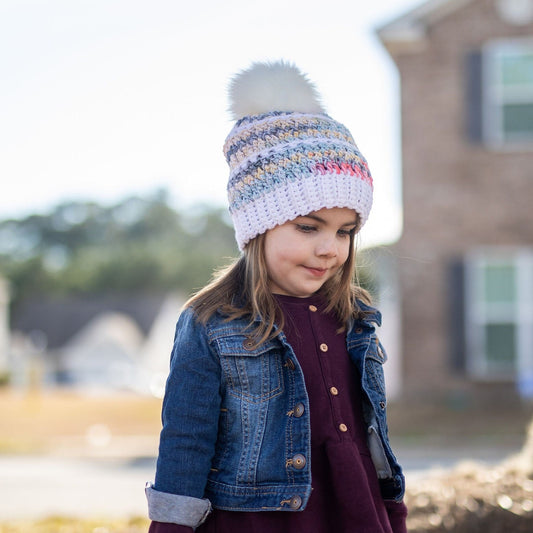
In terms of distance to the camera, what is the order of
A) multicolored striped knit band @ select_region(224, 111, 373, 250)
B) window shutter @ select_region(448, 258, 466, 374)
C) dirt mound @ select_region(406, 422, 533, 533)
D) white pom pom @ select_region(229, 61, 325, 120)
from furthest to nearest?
window shutter @ select_region(448, 258, 466, 374), dirt mound @ select_region(406, 422, 533, 533), white pom pom @ select_region(229, 61, 325, 120), multicolored striped knit band @ select_region(224, 111, 373, 250)

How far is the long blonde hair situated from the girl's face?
0.15 ft

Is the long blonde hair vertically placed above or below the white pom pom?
below

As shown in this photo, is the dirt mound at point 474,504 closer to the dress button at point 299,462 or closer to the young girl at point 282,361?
the young girl at point 282,361

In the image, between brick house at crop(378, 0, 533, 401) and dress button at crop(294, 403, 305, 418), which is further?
brick house at crop(378, 0, 533, 401)

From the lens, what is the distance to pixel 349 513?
7.37 ft

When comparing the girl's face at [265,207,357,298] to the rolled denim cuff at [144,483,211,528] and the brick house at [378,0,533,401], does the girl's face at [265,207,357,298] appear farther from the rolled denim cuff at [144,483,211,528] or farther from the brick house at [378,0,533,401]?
the brick house at [378,0,533,401]

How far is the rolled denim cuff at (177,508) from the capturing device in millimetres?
2172

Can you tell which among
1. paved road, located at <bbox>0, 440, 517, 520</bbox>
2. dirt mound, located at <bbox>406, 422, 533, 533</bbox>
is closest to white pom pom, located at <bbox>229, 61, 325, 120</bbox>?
dirt mound, located at <bbox>406, 422, 533, 533</bbox>

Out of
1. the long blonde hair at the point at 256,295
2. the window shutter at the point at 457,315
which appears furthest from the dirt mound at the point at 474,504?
the window shutter at the point at 457,315

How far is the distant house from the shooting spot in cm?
3656

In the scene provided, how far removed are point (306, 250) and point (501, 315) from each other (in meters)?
10.0

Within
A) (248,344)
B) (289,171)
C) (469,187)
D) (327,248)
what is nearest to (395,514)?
(248,344)

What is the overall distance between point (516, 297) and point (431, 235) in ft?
4.71

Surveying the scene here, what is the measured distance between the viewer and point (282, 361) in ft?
7.65
